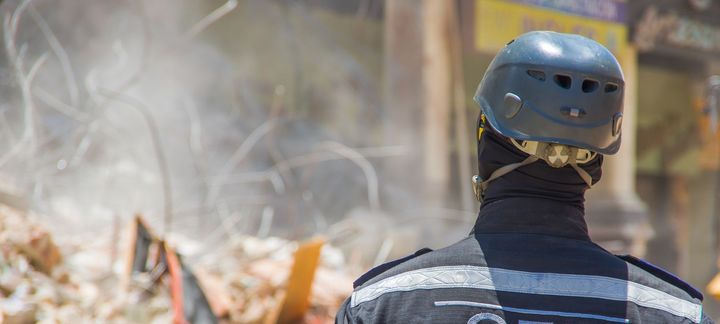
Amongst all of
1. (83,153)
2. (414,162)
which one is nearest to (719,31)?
(414,162)

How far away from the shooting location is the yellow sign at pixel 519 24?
7.83 m

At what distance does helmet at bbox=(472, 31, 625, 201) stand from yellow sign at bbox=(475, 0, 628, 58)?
6.13 m

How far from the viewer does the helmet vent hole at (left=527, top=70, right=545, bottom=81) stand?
1679 millimetres

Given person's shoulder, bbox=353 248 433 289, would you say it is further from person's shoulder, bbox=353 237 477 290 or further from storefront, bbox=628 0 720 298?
storefront, bbox=628 0 720 298

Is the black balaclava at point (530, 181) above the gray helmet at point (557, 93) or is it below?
below

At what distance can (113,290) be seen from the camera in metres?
4.58

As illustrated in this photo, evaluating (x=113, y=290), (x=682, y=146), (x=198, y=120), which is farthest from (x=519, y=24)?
(x=682, y=146)

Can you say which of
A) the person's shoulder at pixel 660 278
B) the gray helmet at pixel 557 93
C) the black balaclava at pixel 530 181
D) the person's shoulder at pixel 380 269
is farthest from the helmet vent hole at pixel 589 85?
the person's shoulder at pixel 380 269

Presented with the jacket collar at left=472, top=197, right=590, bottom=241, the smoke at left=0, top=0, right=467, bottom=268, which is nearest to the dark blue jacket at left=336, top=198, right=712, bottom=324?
the jacket collar at left=472, top=197, right=590, bottom=241

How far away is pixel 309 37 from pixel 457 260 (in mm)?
6594

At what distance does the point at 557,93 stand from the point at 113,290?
342 centimetres

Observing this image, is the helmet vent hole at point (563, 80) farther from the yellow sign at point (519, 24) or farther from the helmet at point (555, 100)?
the yellow sign at point (519, 24)

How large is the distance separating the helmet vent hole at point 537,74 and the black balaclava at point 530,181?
0.13 meters

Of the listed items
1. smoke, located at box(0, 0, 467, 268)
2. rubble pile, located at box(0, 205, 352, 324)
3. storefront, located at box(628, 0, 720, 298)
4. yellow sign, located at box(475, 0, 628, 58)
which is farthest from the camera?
storefront, located at box(628, 0, 720, 298)
